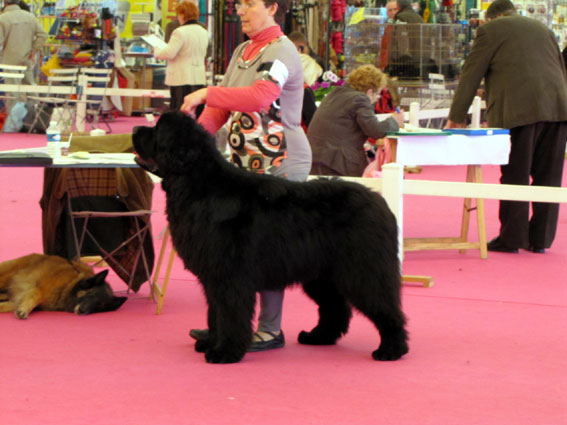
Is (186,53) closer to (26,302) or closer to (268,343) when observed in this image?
(26,302)

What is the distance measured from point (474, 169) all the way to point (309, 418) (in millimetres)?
3878

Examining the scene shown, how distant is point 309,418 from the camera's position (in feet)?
11.5

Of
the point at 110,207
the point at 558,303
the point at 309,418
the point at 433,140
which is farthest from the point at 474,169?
the point at 309,418

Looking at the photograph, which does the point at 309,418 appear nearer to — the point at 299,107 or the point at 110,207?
the point at 299,107

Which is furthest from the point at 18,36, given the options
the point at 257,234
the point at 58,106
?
the point at 257,234

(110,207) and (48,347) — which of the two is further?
(110,207)

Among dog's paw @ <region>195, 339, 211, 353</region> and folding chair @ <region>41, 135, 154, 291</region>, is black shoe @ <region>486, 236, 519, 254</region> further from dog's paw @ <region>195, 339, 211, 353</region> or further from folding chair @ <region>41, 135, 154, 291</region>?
dog's paw @ <region>195, 339, 211, 353</region>

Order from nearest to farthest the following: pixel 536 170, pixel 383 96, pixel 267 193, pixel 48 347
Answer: pixel 267 193
pixel 48 347
pixel 536 170
pixel 383 96

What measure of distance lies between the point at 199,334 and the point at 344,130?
3.02 meters

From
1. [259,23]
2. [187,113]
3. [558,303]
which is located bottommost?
[558,303]

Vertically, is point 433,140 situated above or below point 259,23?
below

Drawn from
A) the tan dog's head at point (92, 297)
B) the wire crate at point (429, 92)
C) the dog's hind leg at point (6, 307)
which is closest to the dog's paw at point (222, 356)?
the tan dog's head at point (92, 297)

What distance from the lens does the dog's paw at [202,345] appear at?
4.41 metres

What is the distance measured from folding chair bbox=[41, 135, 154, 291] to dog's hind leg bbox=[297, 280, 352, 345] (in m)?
1.30
